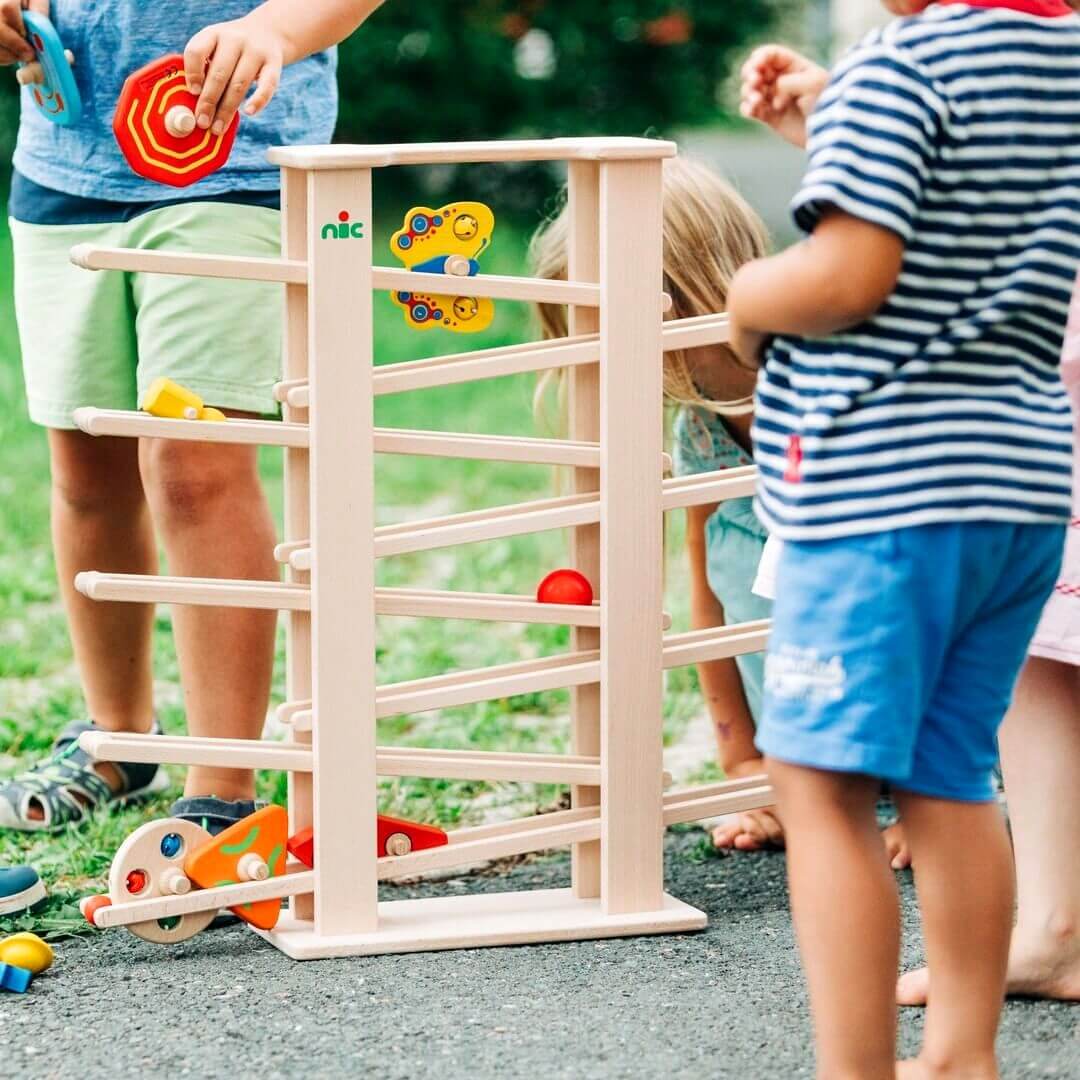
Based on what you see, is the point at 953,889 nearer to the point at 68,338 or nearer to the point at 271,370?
the point at 271,370

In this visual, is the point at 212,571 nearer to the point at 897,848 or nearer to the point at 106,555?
the point at 106,555

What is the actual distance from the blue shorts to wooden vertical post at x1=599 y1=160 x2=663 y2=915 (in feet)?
2.35

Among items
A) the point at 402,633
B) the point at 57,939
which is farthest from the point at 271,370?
the point at 402,633

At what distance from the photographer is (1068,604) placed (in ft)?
7.36

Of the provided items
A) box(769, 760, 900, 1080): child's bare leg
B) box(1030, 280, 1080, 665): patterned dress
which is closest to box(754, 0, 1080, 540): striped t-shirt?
box(769, 760, 900, 1080): child's bare leg

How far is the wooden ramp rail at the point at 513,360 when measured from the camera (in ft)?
8.04

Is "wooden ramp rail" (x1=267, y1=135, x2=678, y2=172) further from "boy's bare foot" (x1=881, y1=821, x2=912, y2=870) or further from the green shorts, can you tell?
"boy's bare foot" (x1=881, y1=821, x2=912, y2=870)

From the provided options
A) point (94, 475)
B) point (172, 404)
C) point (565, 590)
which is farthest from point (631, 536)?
point (94, 475)

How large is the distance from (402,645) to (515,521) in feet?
5.44

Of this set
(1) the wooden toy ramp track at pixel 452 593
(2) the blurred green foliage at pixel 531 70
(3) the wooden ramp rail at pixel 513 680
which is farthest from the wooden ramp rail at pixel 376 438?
(2) the blurred green foliage at pixel 531 70

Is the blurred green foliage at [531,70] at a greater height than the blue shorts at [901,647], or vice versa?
the blue shorts at [901,647]

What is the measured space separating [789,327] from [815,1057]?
0.86 metres

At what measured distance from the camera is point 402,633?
4.25 m

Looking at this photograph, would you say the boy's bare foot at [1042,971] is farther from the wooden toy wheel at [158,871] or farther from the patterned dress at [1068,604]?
the wooden toy wheel at [158,871]
